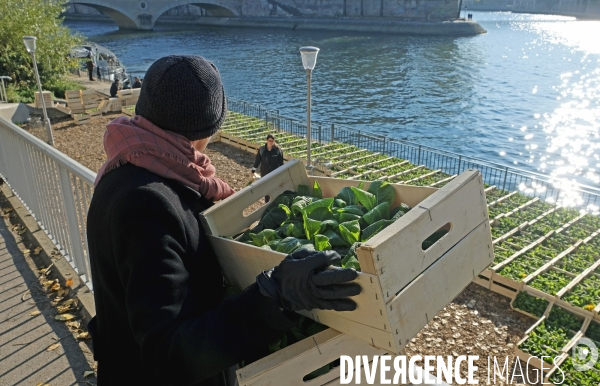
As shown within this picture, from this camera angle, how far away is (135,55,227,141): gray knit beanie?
1.83 m

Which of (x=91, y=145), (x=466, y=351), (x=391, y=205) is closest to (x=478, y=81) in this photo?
(x=91, y=145)

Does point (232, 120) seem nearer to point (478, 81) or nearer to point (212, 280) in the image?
point (212, 280)

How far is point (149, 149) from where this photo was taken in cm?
185

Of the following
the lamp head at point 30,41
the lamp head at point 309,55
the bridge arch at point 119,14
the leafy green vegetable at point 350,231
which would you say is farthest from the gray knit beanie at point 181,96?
the bridge arch at point 119,14

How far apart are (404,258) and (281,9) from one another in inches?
2821

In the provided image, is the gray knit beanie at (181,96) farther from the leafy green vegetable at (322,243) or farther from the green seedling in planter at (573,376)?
the green seedling in planter at (573,376)

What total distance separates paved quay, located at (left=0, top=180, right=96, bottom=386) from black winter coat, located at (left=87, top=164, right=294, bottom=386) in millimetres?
2142

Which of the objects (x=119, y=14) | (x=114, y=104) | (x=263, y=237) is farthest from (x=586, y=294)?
(x=119, y=14)

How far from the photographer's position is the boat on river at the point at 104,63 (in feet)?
98.8

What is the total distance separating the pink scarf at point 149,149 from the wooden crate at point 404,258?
0.28 meters

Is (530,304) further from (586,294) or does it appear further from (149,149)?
(149,149)

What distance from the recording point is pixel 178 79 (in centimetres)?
183

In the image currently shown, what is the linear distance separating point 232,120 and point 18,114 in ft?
23.9

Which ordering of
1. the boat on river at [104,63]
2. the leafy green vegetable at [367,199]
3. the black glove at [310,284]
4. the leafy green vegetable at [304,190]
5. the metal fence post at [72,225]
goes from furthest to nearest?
the boat on river at [104,63] → the metal fence post at [72,225] → the leafy green vegetable at [304,190] → the leafy green vegetable at [367,199] → the black glove at [310,284]
